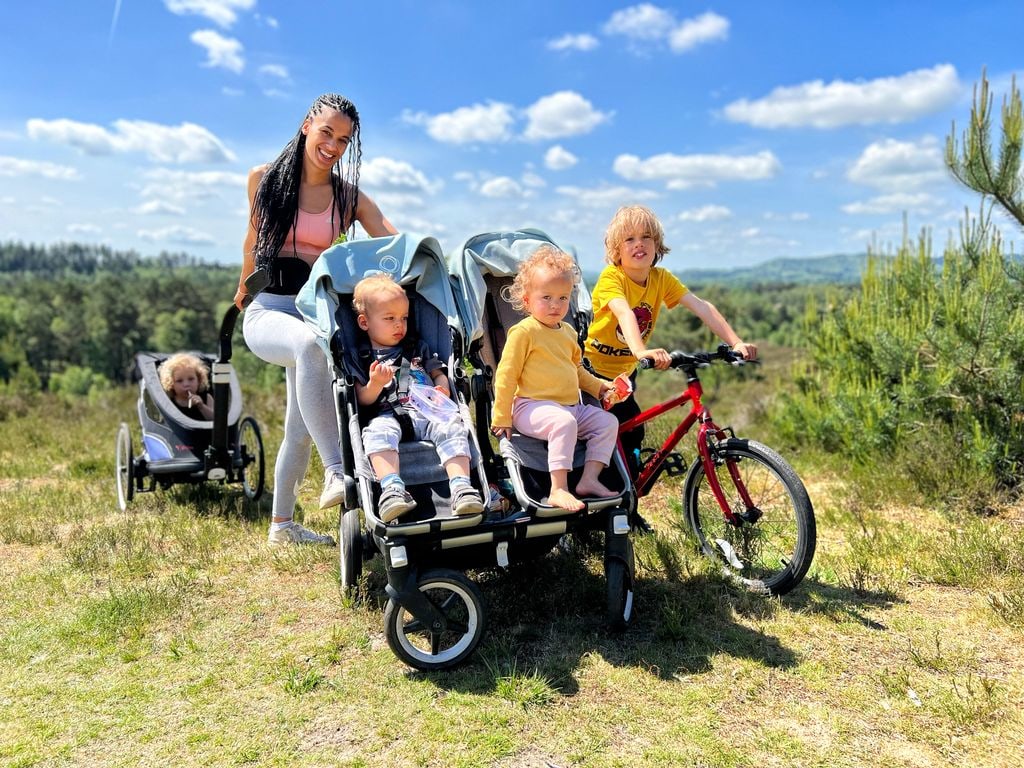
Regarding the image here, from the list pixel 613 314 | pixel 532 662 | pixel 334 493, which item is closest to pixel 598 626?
pixel 532 662

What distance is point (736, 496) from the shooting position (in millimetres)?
4207

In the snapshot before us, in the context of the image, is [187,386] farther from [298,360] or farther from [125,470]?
[298,360]

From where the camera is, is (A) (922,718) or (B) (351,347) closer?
(A) (922,718)

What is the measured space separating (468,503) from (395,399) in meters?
0.86

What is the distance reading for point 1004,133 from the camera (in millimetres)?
6027

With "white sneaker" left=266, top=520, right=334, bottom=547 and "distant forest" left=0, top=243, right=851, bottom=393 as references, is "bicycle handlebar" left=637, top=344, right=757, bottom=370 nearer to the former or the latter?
"white sneaker" left=266, top=520, right=334, bottom=547

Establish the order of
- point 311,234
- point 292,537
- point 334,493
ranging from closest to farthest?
point 334,493 → point 311,234 → point 292,537

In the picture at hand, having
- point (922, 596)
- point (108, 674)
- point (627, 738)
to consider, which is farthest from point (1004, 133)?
point (108, 674)

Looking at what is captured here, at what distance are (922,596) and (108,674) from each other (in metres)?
4.29

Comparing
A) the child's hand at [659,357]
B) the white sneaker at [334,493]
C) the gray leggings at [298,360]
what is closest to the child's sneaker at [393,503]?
the white sneaker at [334,493]

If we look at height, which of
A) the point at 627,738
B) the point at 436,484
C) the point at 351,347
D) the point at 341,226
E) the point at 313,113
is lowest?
the point at 627,738

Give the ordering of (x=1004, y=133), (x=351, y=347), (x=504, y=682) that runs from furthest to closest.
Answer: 1. (x=1004, y=133)
2. (x=351, y=347)
3. (x=504, y=682)

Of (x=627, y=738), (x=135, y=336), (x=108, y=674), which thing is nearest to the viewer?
(x=627, y=738)

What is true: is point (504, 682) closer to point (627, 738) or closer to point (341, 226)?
point (627, 738)
